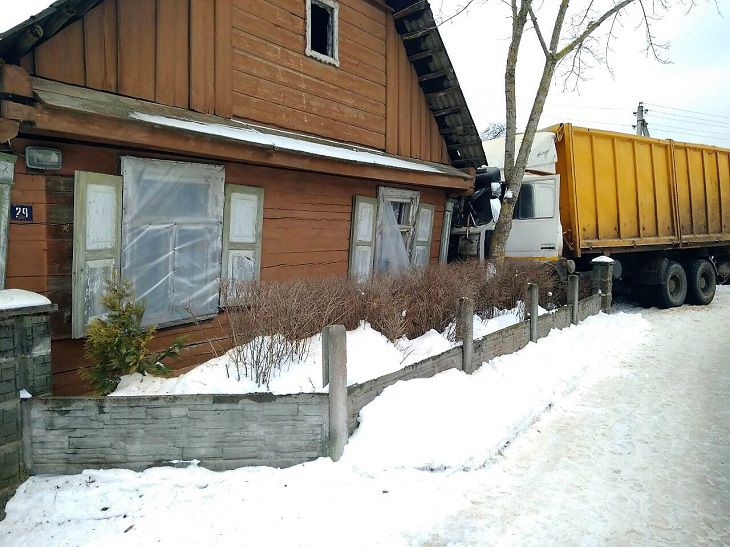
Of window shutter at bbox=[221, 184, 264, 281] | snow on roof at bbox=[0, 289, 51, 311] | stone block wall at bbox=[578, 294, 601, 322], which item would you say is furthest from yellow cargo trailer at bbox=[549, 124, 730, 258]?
snow on roof at bbox=[0, 289, 51, 311]

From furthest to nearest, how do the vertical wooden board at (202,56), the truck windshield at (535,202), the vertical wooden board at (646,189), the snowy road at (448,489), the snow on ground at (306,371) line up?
the vertical wooden board at (646,189) → the truck windshield at (535,202) → the vertical wooden board at (202,56) → the snow on ground at (306,371) → the snowy road at (448,489)

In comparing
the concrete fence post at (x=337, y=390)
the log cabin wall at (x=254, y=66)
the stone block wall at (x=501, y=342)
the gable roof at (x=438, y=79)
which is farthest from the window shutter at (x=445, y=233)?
the concrete fence post at (x=337, y=390)

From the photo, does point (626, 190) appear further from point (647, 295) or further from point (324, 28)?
point (324, 28)

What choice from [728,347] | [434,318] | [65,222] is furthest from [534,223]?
[65,222]

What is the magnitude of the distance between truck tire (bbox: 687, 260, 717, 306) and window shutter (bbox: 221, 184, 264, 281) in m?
11.2

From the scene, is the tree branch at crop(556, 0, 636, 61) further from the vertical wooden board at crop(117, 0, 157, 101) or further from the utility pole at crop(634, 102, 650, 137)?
the utility pole at crop(634, 102, 650, 137)

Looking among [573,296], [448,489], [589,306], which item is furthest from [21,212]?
[589,306]

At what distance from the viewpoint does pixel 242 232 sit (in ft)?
19.9

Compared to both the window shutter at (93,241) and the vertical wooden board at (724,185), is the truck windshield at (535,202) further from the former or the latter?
the window shutter at (93,241)

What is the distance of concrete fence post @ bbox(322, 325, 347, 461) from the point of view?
12.7 ft

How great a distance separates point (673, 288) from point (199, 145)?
11.6 metres

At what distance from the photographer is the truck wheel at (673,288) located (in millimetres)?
11672

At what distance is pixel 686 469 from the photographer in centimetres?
409

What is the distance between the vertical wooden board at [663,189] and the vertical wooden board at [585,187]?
234 centimetres
